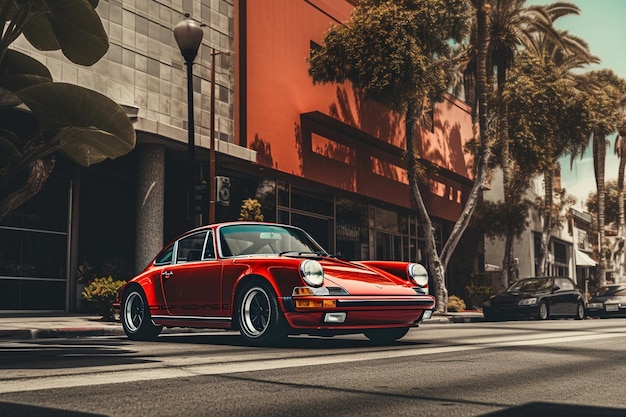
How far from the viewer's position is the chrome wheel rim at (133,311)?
1030 centimetres

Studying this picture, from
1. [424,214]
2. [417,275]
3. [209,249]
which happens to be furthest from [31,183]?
[424,214]

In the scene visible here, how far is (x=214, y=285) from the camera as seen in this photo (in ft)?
30.2

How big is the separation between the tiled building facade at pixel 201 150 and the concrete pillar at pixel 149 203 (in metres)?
0.03

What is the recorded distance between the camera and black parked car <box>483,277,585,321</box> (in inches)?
899

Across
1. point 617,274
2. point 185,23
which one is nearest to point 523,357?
point 185,23

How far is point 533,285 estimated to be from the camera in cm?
2406

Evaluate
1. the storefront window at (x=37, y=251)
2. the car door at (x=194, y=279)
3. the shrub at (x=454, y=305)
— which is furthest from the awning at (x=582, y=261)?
the car door at (x=194, y=279)

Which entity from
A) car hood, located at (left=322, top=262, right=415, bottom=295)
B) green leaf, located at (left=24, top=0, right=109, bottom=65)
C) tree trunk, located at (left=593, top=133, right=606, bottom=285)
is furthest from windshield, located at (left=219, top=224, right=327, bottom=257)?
tree trunk, located at (left=593, top=133, right=606, bottom=285)

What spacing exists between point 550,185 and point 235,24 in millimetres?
18726

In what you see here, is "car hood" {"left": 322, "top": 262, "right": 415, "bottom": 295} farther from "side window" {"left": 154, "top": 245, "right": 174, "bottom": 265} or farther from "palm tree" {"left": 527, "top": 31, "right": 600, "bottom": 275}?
"palm tree" {"left": 527, "top": 31, "right": 600, "bottom": 275}

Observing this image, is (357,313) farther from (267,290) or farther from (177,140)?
(177,140)

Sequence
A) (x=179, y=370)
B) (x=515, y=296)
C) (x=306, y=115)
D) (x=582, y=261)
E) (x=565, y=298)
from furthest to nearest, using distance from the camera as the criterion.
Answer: (x=582, y=261)
(x=306, y=115)
(x=565, y=298)
(x=515, y=296)
(x=179, y=370)

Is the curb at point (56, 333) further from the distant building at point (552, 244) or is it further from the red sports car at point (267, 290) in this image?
the distant building at point (552, 244)

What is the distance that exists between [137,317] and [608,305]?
67.8 feet
